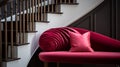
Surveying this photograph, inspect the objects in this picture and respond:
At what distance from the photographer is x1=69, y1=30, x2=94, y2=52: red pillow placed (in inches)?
122

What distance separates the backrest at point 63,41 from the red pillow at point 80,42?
128 millimetres

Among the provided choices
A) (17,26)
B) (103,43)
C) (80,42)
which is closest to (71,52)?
(80,42)

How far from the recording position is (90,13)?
402cm

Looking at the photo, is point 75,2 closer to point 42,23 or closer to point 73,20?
Answer: point 73,20

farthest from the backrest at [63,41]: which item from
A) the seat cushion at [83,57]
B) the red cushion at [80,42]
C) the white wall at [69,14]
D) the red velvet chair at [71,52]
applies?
the white wall at [69,14]

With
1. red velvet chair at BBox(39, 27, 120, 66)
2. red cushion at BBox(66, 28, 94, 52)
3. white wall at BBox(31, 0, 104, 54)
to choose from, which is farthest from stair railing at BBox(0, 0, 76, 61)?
red cushion at BBox(66, 28, 94, 52)

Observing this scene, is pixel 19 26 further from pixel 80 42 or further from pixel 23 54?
pixel 80 42

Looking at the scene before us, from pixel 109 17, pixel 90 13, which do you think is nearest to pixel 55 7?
pixel 90 13

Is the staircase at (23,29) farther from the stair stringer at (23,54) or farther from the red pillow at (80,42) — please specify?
the red pillow at (80,42)

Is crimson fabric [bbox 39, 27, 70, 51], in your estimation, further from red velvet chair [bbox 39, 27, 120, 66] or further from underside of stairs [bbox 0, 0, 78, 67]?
underside of stairs [bbox 0, 0, 78, 67]

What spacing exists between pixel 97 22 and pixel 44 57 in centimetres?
161

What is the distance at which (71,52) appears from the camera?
9.79 ft

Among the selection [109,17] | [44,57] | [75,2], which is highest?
[75,2]

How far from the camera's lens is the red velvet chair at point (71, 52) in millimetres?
2601
